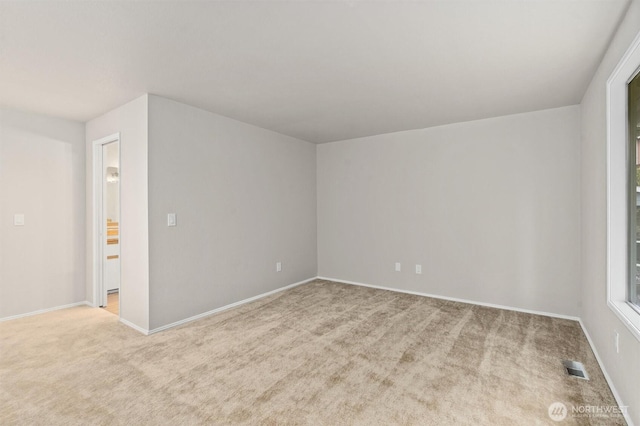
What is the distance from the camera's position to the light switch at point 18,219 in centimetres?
359

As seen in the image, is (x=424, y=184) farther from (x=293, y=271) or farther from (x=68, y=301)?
(x=68, y=301)

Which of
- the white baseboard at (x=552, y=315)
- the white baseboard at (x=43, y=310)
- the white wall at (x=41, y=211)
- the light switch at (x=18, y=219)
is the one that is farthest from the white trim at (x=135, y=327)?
the white baseboard at (x=552, y=315)

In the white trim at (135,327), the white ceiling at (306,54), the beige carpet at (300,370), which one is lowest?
the beige carpet at (300,370)

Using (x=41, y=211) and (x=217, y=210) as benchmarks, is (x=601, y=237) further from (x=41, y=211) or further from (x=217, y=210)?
(x=41, y=211)

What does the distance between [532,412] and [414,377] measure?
2.36 ft

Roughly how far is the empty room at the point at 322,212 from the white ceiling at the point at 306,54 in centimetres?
2

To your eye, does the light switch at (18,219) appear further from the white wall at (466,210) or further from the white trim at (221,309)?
the white wall at (466,210)

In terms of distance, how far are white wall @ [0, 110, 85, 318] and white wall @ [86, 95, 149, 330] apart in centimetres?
93

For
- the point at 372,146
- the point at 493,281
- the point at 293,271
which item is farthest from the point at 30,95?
the point at 493,281

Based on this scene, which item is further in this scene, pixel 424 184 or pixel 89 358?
pixel 424 184

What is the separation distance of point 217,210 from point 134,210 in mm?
883

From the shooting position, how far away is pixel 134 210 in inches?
130

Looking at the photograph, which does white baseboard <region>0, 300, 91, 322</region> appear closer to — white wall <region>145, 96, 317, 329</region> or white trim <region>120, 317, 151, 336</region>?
white trim <region>120, 317, 151, 336</region>

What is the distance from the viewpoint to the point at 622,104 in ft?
7.09
